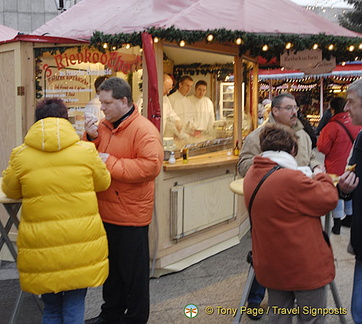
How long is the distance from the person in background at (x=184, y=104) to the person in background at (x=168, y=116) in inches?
4.1

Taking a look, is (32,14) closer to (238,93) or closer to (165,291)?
(238,93)

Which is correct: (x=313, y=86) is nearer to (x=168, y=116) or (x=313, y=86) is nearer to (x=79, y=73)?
(x=168, y=116)

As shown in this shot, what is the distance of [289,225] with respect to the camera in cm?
254

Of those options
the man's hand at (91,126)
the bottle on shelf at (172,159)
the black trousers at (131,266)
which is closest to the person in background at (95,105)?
the bottle on shelf at (172,159)

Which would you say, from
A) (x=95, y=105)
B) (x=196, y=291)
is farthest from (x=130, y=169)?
(x=95, y=105)

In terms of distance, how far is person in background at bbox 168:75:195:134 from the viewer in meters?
5.37

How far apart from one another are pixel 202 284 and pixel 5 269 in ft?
6.92

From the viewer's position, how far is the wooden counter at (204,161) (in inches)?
188

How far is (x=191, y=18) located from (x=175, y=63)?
21.8 inches

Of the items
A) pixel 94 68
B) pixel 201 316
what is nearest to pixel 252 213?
pixel 201 316

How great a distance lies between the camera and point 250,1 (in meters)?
5.57

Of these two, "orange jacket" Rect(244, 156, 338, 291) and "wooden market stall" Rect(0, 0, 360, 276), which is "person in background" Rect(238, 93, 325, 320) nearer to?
"orange jacket" Rect(244, 156, 338, 291)

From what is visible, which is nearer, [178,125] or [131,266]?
[131,266]

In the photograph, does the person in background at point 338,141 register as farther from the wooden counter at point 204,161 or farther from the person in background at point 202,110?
the person in background at point 202,110
